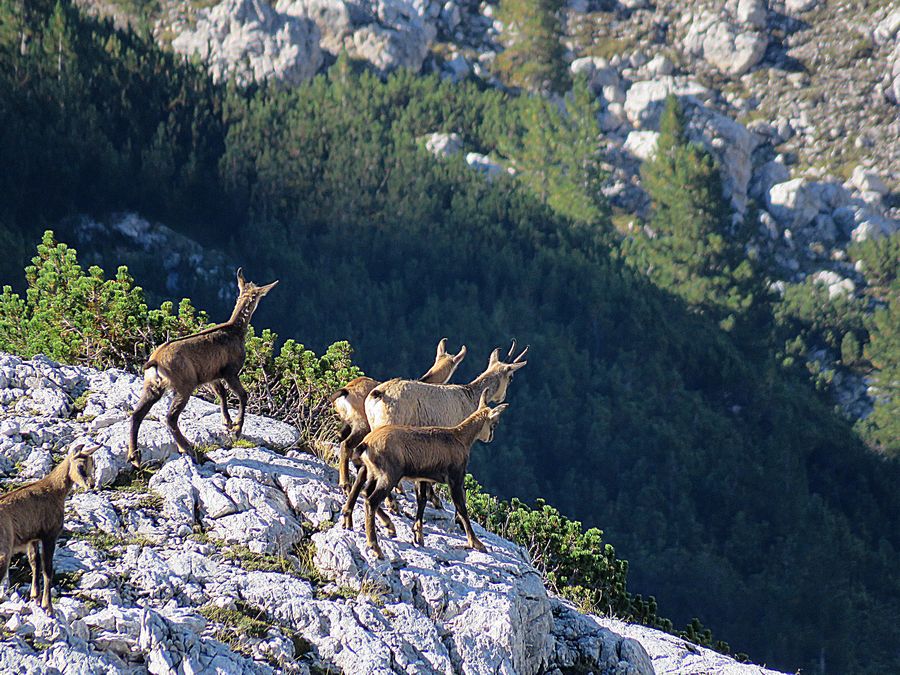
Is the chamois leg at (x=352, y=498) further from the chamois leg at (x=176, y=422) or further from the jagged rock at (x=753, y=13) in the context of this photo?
the jagged rock at (x=753, y=13)

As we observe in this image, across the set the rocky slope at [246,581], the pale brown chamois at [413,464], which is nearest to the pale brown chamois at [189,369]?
the rocky slope at [246,581]

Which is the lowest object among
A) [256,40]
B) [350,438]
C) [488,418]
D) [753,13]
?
[350,438]

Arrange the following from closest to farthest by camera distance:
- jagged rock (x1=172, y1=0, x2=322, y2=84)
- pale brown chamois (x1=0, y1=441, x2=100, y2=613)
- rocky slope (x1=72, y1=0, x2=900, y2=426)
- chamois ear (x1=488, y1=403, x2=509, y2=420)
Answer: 1. pale brown chamois (x1=0, y1=441, x2=100, y2=613)
2. chamois ear (x1=488, y1=403, x2=509, y2=420)
3. rocky slope (x1=72, y1=0, x2=900, y2=426)
4. jagged rock (x1=172, y1=0, x2=322, y2=84)

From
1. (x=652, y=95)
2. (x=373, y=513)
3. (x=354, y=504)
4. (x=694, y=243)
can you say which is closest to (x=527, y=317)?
(x=694, y=243)

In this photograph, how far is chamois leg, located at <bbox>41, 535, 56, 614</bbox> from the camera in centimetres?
1112

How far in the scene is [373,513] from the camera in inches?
512

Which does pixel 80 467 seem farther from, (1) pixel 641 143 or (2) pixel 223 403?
(1) pixel 641 143

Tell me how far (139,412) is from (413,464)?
3194mm

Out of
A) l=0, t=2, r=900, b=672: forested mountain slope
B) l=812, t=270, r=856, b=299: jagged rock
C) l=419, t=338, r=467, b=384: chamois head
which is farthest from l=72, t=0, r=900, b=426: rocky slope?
l=419, t=338, r=467, b=384: chamois head

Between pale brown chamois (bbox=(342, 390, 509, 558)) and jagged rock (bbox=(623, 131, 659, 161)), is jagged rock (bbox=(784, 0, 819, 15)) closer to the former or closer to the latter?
jagged rock (bbox=(623, 131, 659, 161))

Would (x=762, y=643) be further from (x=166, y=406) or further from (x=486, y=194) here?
(x=166, y=406)

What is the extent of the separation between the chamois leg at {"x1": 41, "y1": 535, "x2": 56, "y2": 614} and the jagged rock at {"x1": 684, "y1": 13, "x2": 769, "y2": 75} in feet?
410

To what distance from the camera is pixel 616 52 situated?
130 meters

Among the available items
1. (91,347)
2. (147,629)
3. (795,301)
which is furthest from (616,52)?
(147,629)
